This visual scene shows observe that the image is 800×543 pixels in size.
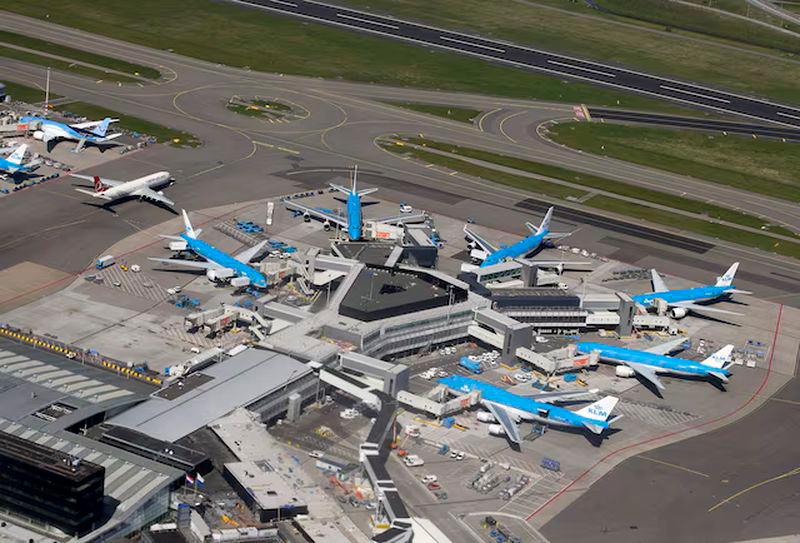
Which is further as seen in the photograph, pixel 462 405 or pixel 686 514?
pixel 462 405

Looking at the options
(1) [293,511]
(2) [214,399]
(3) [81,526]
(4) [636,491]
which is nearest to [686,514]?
(4) [636,491]

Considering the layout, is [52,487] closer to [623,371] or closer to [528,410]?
[528,410]

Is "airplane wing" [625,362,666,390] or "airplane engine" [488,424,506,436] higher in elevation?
"airplane wing" [625,362,666,390]

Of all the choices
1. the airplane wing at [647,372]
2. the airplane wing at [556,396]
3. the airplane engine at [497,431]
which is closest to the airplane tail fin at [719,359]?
the airplane wing at [647,372]

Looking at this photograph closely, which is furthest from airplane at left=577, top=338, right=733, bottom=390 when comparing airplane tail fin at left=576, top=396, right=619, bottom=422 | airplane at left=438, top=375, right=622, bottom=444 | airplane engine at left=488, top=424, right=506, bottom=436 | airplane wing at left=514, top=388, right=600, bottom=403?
airplane engine at left=488, top=424, right=506, bottom=436

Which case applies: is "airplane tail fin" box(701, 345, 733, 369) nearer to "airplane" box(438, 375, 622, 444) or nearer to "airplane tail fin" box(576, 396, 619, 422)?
"airplane" box(438, 375, 622, 444)

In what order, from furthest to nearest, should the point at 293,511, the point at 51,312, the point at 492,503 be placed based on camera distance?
the point at 51,312, the point at 492,503, the point at 293,511

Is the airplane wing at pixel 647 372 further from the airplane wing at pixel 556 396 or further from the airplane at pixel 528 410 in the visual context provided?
the airplane wing at pixel 556 396

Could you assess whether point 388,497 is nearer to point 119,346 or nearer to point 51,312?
point 119,346
